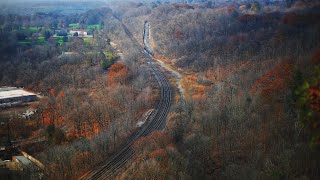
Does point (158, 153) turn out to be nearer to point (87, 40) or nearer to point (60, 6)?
point (87, 40)

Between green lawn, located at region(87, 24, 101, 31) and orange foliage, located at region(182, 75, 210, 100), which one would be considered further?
green lawn, located at region(87, 24, 101, 31)

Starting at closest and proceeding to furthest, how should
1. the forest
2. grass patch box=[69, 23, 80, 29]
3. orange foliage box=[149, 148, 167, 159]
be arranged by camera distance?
1. the forest
2. orange foliage box=[149, 148, 167, 159]
3. grass patch box=[69, 23, 80, 29]

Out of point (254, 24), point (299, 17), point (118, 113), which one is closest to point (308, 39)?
point (299, 17)

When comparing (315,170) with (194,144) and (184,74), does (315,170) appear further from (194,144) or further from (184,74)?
(184,74)

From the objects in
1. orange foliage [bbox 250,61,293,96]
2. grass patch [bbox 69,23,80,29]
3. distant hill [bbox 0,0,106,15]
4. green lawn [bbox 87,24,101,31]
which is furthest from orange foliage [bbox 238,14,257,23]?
grass patch [bbox 69,23,80,29]

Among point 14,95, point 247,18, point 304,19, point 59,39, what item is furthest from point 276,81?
point 59,39

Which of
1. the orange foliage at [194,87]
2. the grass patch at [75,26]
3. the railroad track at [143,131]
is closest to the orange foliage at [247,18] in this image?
the orange foliage at [194,87]

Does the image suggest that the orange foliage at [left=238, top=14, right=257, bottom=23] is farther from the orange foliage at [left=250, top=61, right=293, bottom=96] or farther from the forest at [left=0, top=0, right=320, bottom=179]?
the orange foliage at [left=250, top=61, right=293, bottom=96]
